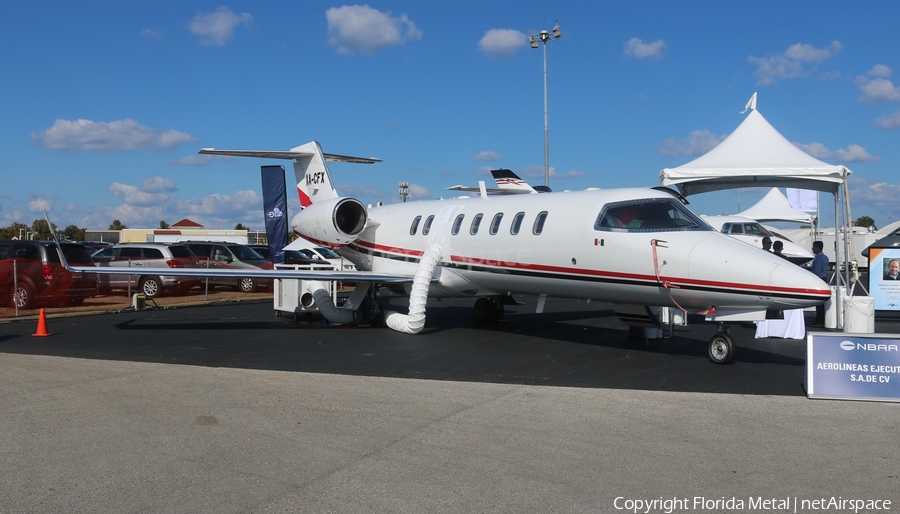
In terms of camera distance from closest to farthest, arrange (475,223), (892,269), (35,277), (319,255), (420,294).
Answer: (475,223) < (420,294) < (892,269) < (35,277) < (319,255)

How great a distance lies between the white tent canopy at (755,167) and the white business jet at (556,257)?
17.7 feet

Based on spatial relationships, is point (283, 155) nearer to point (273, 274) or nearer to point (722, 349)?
point (273, 274)

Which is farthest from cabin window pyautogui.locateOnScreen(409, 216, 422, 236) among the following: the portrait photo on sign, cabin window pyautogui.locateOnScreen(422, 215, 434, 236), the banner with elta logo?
the portrait photo on sign

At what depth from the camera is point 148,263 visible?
2441 cm

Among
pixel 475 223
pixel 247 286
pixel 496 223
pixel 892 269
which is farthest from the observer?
pixel 247 286

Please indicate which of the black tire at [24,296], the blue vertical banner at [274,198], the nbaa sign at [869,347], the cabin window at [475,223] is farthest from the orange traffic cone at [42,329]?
the nbaa sign at [869,347]

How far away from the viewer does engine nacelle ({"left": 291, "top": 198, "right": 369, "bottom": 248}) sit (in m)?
16.5

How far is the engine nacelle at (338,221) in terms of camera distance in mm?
16531

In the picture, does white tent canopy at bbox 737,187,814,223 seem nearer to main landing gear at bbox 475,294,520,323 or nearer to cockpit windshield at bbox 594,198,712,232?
main landing gear at bbox 475,294,520,323

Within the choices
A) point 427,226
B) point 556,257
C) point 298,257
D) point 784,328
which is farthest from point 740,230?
point 298,257

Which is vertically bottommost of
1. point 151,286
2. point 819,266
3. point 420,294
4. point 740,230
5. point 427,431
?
point 427,431

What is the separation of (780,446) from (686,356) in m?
5.19

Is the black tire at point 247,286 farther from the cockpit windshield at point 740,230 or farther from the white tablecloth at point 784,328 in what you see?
the white tablecloth at point 784,328

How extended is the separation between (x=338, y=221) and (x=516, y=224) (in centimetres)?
522
